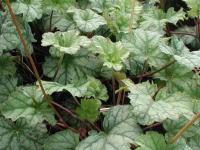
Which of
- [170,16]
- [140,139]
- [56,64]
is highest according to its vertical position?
[170,16]

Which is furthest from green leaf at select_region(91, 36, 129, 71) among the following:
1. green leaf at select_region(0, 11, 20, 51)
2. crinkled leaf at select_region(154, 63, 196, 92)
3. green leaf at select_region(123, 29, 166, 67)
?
green leaf at select_region(0, 11, 20, 51)

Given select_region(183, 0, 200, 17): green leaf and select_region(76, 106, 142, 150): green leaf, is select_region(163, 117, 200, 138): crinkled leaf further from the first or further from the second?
select_region(183, 0, 200, 17): green leaf

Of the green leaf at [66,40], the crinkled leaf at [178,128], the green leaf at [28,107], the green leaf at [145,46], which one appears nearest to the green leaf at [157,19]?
the green leaf at [145,46]

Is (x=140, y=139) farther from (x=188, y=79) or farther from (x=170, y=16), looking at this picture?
(x=170, y=16)

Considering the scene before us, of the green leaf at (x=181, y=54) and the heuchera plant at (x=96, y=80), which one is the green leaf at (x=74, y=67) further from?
the green leaf at (x=181, y=54)

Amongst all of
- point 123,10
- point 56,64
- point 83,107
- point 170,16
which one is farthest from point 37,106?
point 170,16

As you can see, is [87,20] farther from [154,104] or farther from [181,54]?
[154,104]

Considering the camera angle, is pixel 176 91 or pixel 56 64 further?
pixel 56 64
